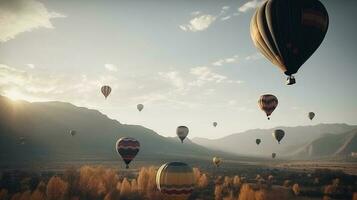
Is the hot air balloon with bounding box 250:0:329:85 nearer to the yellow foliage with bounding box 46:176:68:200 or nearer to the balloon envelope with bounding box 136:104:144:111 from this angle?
the yellow foliage with bounding box 46:176:68:200

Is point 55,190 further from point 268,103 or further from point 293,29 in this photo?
point 293,29

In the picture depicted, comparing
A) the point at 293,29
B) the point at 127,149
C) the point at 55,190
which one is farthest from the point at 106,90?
the point at 293,29

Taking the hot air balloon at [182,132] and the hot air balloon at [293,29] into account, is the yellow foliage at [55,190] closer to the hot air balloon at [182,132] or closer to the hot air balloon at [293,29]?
the hot air balloon at [182,132]

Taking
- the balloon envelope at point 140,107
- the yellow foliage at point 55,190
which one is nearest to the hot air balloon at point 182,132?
the balloon envelope at point 140,107

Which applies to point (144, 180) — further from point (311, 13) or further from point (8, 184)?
point (311, 13)

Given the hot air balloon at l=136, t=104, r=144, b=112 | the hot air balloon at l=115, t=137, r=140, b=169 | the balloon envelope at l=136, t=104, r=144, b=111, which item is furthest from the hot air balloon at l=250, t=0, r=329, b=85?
the balloon envelope at l=136, t=104, r=144, b=111
